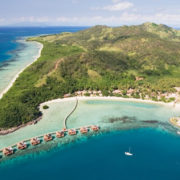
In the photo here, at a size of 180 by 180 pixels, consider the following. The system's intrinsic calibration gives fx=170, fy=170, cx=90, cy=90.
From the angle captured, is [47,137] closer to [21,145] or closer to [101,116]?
[21,145]

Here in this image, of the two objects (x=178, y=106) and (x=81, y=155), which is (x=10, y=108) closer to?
(x=81, y=155)

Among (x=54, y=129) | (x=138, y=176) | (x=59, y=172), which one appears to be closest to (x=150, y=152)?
(x=138, y=176)

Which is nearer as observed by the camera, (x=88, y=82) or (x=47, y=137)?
(x=47, y=137)

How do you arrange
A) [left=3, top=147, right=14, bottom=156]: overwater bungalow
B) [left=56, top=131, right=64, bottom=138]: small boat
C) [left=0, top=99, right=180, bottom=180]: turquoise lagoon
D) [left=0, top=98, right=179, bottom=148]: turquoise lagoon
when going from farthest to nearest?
[left=0, top=98, right=179, bottom=148]: turquoise lagoon
[left=56, top=131, right=64, bottom=138]: small boat
[left=3, top=147, right=14, bottom=156]: overwater bungalow
[left=0, top=99, right=180, bottom=180]: turquoise lagoon

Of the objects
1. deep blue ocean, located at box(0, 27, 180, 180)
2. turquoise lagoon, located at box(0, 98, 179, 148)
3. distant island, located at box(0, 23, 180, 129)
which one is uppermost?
distant island, located at box(0, 23, 180, 129)

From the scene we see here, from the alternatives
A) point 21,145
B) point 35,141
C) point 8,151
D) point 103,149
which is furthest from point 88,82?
point 8,151

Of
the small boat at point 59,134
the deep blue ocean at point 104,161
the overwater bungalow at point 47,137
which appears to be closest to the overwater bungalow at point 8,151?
the deep blue ocean at point 104,161

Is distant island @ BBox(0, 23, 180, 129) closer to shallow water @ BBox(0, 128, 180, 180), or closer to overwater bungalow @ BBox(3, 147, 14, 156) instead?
overwater bungalow @ BBox(3, 147, 14, 156)

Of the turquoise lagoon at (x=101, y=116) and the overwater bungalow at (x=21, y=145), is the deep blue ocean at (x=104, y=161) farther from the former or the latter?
the turquoise lagoon at (x=101, y=116)

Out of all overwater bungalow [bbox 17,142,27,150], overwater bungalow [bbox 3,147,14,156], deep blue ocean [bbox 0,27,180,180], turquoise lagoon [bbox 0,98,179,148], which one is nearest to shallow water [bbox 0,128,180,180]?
deep blue ocean [bbox 0,27,180,180]
